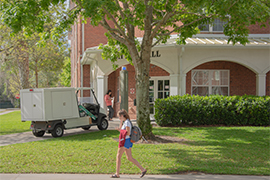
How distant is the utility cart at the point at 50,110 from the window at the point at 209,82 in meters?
7.61

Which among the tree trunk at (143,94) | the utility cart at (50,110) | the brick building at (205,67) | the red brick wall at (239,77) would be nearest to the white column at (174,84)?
the brick building at (205,67)

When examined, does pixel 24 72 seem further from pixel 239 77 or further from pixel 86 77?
pixel 239 77

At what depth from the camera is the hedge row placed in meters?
13.1

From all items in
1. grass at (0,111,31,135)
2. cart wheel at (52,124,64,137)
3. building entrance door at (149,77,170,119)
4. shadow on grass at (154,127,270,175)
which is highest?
building entrance door at (149,77,170,119)

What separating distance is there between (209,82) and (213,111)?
359 centimetres

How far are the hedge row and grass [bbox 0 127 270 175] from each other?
2.51 m

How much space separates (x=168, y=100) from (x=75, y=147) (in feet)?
19.1

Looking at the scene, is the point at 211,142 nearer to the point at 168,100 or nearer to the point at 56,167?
the point at 168,100

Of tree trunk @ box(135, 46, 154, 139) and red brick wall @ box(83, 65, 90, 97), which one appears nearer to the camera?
tree trunk @ box(135, 46, 154, 139)

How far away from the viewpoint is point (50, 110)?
35.6 ft

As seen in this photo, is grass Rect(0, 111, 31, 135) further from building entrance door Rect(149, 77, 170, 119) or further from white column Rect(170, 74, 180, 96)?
white column Rect(170, 74, 180, 96)

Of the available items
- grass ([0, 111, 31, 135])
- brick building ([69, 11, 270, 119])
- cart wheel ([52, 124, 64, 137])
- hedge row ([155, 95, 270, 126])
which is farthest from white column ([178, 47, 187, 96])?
A: grass ([0, 111, 31, 135])

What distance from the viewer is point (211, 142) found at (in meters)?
9.53

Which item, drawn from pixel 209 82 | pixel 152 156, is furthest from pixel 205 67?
pixel 152 156
